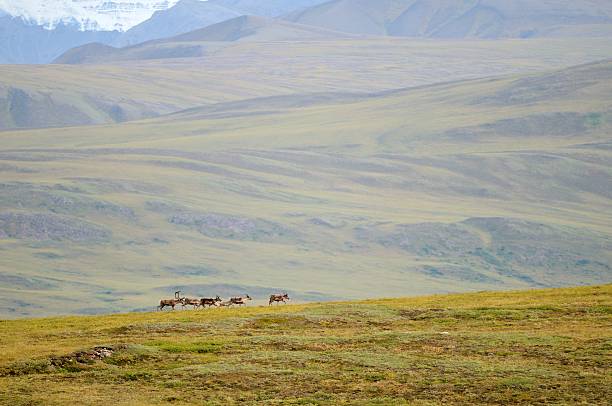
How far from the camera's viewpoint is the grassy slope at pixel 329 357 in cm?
3125

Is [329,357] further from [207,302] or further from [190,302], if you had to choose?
[207,302]

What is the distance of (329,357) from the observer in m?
35.8

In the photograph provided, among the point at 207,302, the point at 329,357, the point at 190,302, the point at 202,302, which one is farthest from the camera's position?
the point at 207,302

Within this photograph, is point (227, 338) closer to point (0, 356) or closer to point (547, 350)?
point (0, 356)

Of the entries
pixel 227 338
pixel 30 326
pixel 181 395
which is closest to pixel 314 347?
pixel 227 338

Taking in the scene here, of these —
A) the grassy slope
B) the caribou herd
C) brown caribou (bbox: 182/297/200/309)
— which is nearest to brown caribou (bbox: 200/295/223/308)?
the caribou herd

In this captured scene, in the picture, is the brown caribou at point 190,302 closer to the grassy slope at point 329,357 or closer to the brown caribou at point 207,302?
the brown caribou at point 207,302

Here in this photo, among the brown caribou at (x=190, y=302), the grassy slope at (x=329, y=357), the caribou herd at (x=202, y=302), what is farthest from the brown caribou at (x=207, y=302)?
the grassy slope at (x=329, y=357)

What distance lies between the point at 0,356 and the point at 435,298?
24833mm

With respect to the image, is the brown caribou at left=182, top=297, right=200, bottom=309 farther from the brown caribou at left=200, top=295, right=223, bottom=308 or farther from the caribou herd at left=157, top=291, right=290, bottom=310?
the brown caribou at left=200, top=295, right=223, bottom=308

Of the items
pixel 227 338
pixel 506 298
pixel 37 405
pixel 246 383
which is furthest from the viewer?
pixel 506 298

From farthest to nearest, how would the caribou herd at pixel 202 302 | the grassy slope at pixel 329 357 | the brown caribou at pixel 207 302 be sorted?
the brown caribou at pixel 207 302 < the caribou herd at pixel 202 302 < the grassy slope at pixel 329 357

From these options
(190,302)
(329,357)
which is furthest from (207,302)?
(329,357)

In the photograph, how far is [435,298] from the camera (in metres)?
54.7
